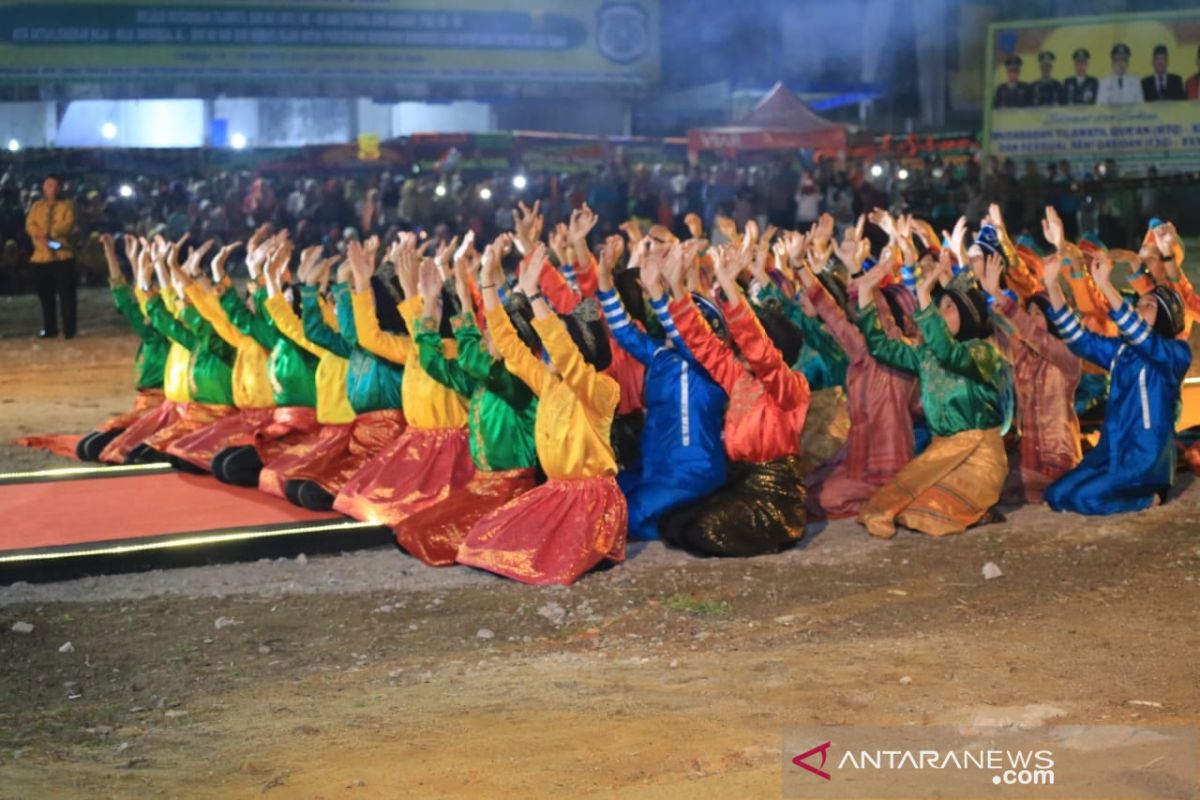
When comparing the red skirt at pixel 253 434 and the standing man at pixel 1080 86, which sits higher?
the standing man at pixel 1080 86

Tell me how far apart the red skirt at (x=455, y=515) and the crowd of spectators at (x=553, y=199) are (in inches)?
492

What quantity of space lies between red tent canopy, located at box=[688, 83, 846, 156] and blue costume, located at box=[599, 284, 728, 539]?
56.9 ft

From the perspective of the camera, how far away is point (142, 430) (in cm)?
887

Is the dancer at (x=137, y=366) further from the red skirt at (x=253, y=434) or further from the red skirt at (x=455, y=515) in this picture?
the red skirt at (x=455, y=515)

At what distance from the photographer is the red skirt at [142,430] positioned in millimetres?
8750

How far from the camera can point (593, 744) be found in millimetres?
4359

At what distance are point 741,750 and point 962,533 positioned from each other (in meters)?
2.90

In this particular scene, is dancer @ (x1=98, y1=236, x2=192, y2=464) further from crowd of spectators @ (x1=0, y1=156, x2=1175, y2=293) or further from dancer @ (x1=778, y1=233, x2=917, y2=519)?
crowd of spectators @ (x1=0, y1=156, x2=1175, y2=293)

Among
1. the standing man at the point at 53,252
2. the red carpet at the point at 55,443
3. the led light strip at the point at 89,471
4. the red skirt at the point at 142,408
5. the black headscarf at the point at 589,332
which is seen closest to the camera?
the black headscarf at the point at 589,332

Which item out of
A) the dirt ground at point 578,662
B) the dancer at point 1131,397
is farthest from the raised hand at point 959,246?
the dirt ground at point 578,662

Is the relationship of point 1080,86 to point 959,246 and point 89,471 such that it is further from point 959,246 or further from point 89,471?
point 89,471

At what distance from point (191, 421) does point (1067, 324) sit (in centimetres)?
442

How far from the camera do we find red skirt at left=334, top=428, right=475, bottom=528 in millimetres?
7020

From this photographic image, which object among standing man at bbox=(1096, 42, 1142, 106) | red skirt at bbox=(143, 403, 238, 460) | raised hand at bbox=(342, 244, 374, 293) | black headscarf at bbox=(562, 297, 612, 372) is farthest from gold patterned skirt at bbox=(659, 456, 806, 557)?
standing man at bbox=(1096, 42, 1142, 106)
